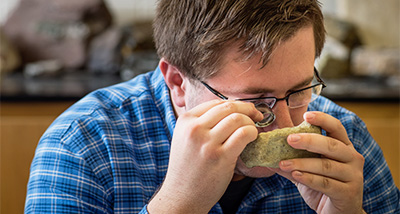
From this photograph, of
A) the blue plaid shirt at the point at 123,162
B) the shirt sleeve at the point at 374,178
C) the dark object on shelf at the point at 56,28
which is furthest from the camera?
the dark object on shelf at the point at 56,28

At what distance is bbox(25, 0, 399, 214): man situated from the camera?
1.14 metres

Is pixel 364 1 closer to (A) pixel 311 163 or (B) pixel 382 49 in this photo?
(B) pixel 382 49

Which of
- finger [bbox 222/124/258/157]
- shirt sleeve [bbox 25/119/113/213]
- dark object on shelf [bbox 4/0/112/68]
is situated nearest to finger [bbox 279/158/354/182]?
finger [bbox 222/124/258/157]

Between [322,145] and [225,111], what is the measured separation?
0.23 meters

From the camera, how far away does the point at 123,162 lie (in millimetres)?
1392

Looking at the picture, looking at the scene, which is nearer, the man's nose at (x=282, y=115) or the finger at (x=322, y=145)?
the finger at (x=322, y=145)

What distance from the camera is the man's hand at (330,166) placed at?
1.13 m

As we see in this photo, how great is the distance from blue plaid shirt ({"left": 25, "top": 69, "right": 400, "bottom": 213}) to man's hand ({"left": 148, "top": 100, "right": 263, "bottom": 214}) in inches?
6.2

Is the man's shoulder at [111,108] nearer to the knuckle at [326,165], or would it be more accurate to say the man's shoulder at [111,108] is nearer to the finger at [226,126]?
the finger at [226,126]

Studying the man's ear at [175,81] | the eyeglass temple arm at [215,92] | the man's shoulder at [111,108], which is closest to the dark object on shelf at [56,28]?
the man's shoulder at [111,108]

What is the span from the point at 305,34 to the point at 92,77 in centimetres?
212

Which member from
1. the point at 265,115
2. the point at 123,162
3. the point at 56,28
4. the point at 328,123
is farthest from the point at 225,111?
the point at 56,28

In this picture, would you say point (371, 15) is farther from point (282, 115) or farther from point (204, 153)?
point (204, 153)

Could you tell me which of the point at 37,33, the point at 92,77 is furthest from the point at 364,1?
the point at 37,33
